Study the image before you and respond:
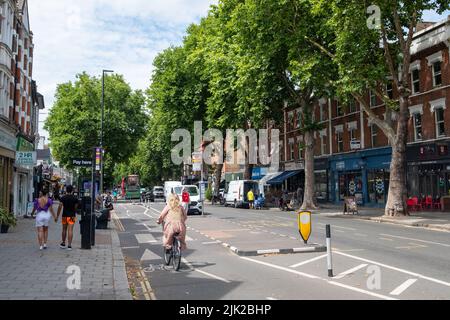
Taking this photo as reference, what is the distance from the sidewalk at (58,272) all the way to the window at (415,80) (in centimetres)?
2345

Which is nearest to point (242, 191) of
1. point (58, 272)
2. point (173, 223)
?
point (173, 223)

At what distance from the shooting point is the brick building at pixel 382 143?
27312 mm

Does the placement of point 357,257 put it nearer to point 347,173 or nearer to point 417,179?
point 417,179

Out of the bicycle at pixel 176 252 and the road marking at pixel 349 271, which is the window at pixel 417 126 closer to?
the road marking at pixel 349 271

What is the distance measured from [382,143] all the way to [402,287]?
1043 inches

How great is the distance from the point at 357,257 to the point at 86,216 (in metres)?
7.41

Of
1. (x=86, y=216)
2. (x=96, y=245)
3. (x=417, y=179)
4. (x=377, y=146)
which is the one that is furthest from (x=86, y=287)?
(x=377, y=146)

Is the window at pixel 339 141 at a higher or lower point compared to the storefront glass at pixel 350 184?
higher

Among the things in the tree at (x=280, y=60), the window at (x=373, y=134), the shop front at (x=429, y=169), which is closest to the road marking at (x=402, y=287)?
the tree at (x=280, y=60)

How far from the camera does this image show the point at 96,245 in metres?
13.8

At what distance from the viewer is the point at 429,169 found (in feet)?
92.5

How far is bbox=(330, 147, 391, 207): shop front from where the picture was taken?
32.4m

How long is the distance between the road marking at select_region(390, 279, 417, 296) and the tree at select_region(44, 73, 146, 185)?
45.6 m

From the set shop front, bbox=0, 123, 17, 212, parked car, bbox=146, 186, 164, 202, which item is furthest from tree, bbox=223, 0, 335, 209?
parked car, bbox=146, 186, 164, 202
